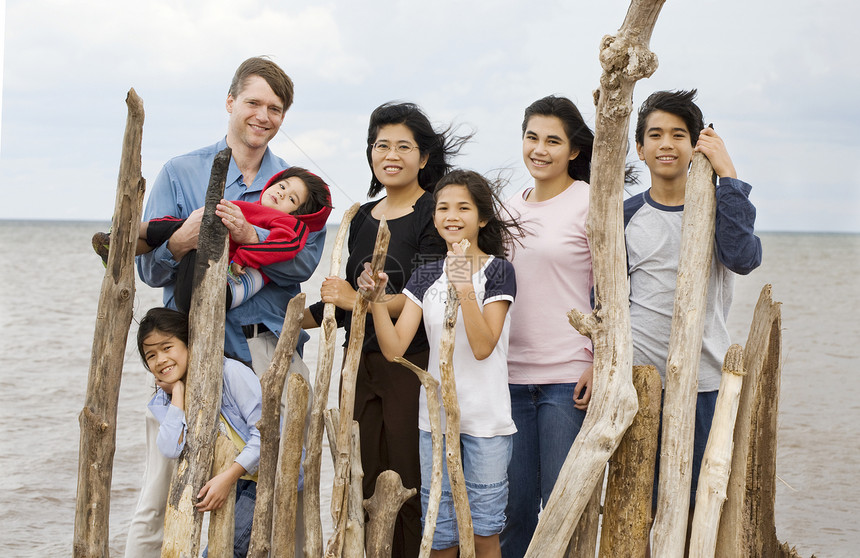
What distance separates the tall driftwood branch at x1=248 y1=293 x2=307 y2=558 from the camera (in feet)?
8.90

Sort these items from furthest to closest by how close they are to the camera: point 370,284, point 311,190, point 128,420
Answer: point 128,420
point 311,190
point 370,284

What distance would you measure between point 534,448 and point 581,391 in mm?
335

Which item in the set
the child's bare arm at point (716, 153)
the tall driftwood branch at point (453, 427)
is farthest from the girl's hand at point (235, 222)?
the child's bare arm at point (716, 153)

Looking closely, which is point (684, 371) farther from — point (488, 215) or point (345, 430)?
point (345, 430)

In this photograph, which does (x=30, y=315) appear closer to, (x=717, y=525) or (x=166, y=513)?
(x=166, y=513)

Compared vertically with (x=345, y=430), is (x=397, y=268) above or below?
above

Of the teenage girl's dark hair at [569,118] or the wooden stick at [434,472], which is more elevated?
the teenage girl's dark hair at [569,118]

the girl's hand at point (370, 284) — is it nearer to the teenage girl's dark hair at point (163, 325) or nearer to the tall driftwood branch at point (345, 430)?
the tall driftwood branch at point (345, 430)

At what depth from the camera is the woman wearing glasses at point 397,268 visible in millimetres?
3031

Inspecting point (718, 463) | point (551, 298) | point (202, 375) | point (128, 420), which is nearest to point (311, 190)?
Result: point (202, 375)

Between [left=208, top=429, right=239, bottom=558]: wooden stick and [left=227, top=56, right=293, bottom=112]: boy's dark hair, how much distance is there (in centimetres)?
142

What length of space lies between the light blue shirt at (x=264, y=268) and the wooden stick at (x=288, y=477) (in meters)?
0.51

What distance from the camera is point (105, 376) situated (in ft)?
9.09

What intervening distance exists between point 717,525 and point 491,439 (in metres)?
0.87
